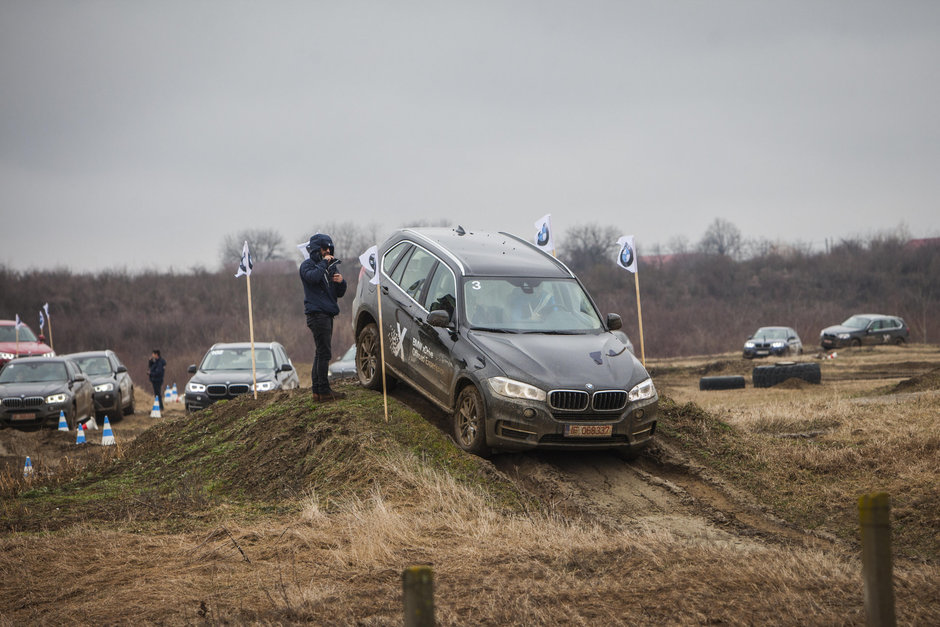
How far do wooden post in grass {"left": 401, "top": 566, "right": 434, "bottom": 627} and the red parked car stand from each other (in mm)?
25935

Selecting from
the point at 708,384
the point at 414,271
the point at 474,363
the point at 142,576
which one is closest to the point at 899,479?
the point at 474,363

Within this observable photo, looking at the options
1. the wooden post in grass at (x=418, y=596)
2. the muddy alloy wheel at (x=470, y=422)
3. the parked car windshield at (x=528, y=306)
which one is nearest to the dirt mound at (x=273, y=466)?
the muddy alloy wheel at (x=470, y=422)

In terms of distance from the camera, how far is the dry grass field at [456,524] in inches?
234

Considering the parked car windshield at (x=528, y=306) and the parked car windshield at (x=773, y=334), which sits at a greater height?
the parked car windshield at (x=528, y=306)

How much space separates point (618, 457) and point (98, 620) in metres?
5.63

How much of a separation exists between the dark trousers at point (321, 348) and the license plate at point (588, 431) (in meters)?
3.79

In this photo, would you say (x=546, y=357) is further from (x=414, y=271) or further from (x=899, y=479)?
(x=899, y=479)

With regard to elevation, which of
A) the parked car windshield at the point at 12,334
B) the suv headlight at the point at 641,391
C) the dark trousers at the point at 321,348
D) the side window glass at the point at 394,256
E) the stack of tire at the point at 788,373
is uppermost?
the side window glass at the point at 394,256

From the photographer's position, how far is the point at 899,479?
943cm

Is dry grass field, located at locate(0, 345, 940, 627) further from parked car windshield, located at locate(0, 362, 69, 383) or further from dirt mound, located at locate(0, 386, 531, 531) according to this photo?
parked car windshield, located at locate(0, 362, 69, 383)

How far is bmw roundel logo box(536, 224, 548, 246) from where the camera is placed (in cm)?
1510

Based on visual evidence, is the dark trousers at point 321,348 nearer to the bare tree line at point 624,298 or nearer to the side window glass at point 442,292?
the side window glass at point 442,292

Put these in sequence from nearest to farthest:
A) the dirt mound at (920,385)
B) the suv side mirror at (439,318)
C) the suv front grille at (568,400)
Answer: the suv front grille at (568,400) < the suv side mirror at (439,318) < the dirt mound at (920,385)

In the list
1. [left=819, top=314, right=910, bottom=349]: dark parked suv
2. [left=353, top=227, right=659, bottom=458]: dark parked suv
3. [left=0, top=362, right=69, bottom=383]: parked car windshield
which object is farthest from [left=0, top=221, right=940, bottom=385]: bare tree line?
[left=353, top=227, right=659, bottom=458]: dark parked suv
